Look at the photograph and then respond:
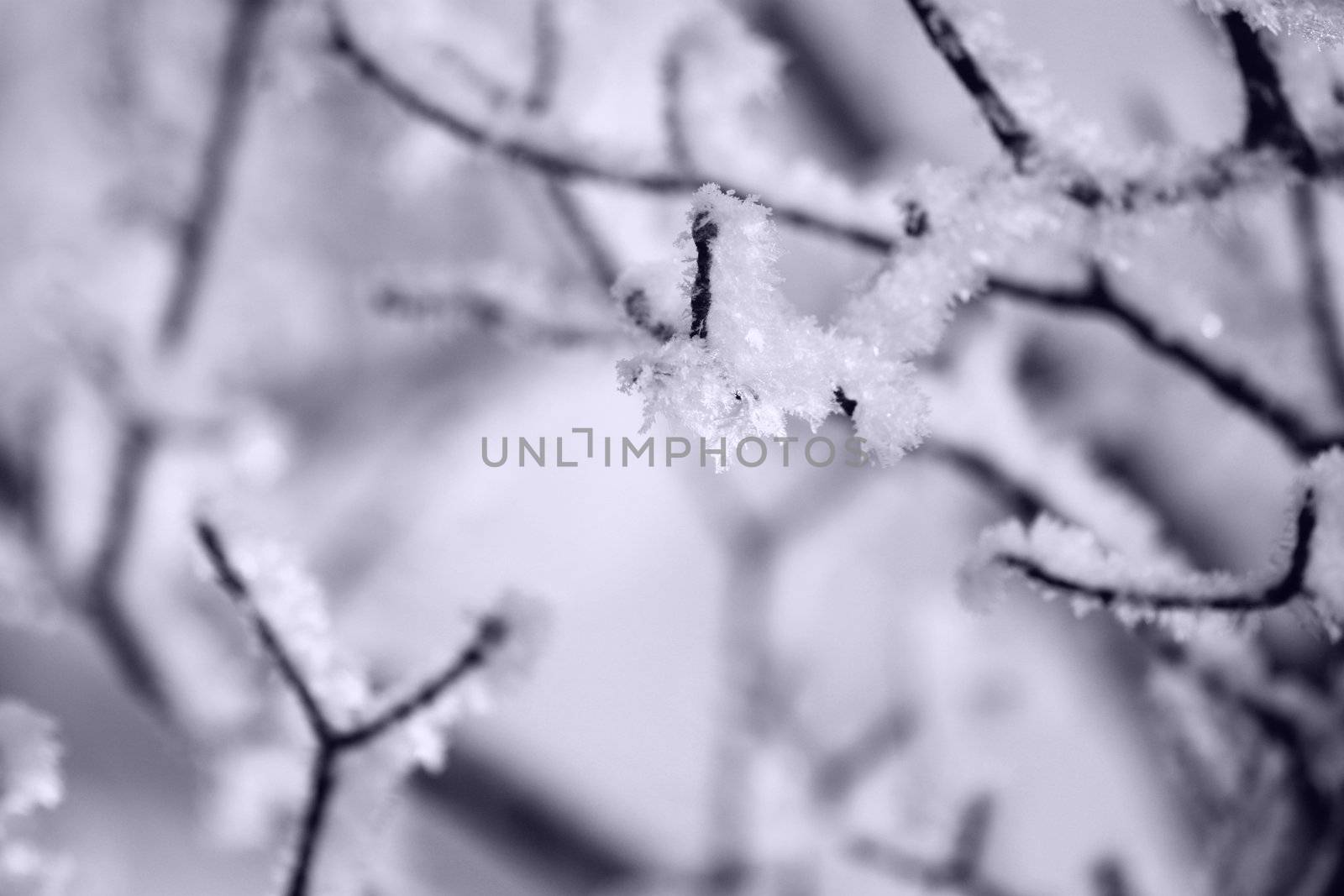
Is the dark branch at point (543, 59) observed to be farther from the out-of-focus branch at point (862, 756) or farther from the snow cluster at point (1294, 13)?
the out-of-focus branch at point (862, 756)

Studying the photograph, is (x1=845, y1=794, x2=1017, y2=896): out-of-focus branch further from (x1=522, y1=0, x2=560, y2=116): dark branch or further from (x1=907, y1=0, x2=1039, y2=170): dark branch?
(x1=522, y1=0, x2=560, y2=116): dark branch

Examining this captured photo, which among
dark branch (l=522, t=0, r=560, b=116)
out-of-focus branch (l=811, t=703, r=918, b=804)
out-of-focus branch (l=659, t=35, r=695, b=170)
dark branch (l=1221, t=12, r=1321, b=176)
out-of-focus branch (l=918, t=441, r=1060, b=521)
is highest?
dark branch (l=522, t=0, r=560, b=116)

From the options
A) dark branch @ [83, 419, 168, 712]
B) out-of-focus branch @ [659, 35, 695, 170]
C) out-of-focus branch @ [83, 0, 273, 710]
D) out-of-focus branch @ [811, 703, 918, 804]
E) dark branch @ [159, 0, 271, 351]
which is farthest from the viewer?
out-of-focus branch @ [811, 703, 918, 804]

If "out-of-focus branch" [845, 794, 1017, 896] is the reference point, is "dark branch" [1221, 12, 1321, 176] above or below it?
above

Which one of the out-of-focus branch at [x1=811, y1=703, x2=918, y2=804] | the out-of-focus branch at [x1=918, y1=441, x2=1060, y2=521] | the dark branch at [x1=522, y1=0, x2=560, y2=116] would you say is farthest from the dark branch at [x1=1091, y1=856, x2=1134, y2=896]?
the dark branch at [x1=522, y1=0, x2=560, y2=116]

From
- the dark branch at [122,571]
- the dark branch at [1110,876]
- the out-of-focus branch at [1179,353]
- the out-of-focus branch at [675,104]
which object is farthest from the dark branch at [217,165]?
the dark branch at [1110,876]

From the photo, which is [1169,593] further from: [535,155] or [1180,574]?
[535,155]

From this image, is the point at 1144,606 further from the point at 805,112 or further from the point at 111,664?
the point at 805,112
